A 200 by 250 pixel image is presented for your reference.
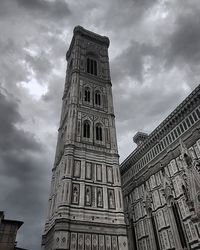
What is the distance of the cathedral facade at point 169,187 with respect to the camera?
2048 centimetres

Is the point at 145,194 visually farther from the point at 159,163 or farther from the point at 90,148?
the point at 90,148

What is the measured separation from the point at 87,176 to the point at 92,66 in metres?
22.3


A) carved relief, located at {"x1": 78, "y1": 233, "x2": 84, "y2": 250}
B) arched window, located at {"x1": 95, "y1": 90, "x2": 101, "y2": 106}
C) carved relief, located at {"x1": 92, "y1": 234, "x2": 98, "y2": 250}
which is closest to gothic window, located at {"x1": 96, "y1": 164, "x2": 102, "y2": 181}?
carved relief, located at {"x1": 92, "y1": 234, "x2": 98, "y2": 250}

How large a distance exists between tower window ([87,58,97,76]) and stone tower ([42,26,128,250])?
24 cm

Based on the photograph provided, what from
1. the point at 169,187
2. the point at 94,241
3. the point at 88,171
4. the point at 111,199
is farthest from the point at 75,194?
the point at 169,187

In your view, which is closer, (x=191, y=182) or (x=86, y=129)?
(x=191, y=182)

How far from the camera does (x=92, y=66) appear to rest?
40125 millimetres

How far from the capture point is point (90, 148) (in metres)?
27.6

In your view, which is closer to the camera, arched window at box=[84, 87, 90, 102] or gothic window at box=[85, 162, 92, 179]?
gothic window at box=[85, 162, 92, 179]

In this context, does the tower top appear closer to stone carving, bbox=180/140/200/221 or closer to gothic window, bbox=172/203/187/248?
stone carving, bbox=180/140/200/221

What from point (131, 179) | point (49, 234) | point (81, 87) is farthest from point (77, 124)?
point (49, 234)

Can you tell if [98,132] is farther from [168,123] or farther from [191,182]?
[191,182]

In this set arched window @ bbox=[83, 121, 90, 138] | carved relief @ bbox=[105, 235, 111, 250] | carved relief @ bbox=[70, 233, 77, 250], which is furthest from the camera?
arched window @ bbox=[83, 121, 90, 138]

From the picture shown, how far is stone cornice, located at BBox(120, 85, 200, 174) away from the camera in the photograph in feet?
75.9
